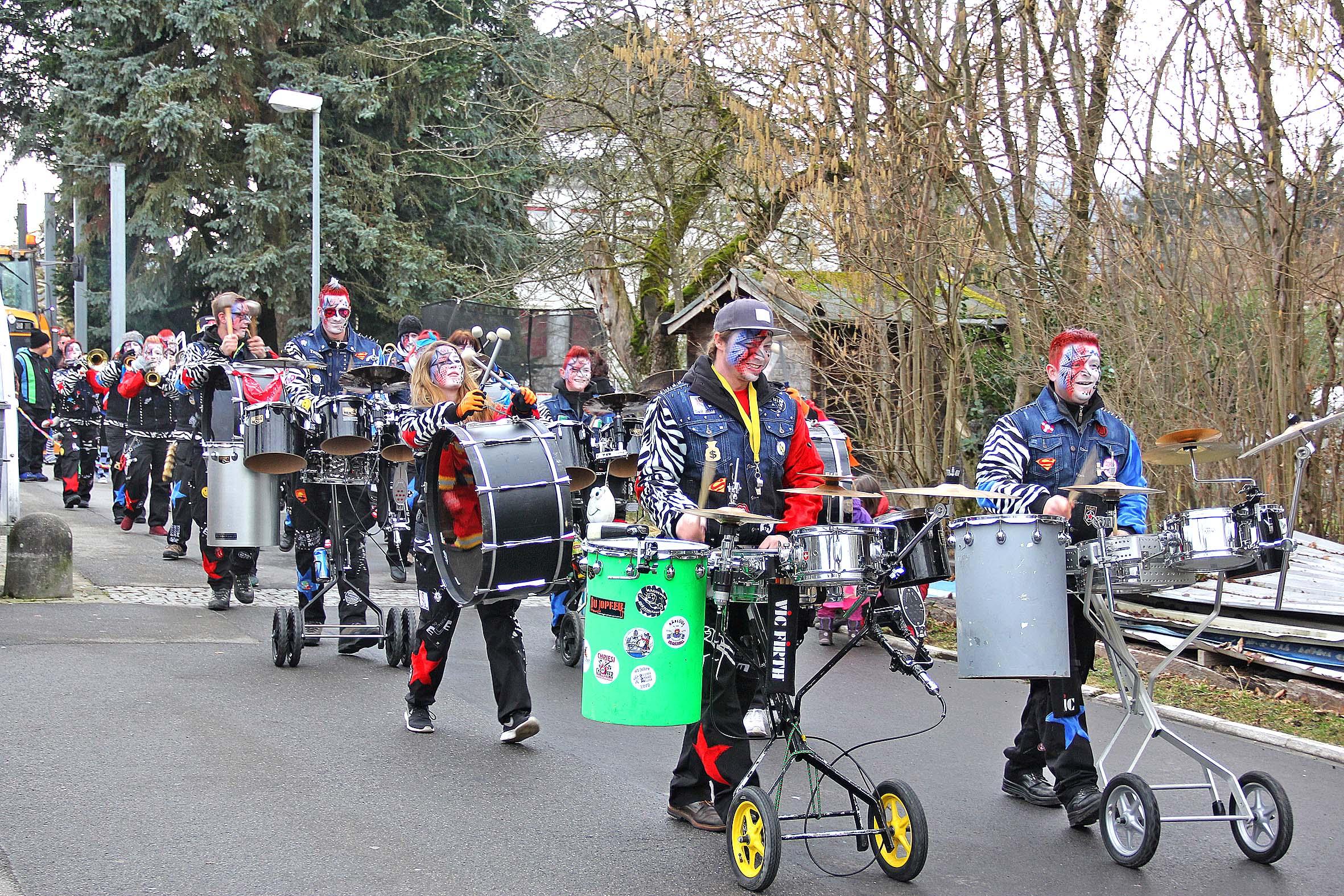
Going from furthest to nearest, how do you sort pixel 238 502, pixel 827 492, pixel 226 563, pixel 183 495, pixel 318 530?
pixel 183 495
pixel 226 563
pixel 238 502
pixel 318 530
pixel 827 492

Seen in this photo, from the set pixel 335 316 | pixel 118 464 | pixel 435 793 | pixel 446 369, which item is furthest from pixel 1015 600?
pixel 118 464

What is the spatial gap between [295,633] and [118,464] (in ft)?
32.0

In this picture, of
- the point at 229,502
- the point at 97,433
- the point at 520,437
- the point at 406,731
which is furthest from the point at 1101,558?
the point at 97,433

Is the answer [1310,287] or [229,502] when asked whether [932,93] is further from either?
[229,502]

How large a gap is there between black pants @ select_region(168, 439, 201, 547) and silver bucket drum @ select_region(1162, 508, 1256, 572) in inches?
402

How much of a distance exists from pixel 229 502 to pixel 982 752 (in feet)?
17.9

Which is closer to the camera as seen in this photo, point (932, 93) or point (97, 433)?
point (932, 93)

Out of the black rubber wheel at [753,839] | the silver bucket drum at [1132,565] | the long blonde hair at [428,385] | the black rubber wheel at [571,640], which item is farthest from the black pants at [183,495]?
the silver bucket drum at [1132,565]

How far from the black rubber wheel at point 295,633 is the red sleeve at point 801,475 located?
412 centimetres

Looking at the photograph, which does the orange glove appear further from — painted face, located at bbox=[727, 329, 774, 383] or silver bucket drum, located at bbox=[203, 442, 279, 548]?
silver bucket drum, located at bbox=[203, 442, 279, 548]

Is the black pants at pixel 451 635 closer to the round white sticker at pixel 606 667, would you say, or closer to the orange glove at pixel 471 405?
the orange glove at pixel 471 405

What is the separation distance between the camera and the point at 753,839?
199 inches

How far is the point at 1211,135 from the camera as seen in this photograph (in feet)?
34.5

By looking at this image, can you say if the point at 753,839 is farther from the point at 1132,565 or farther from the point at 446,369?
the point at 446,369
